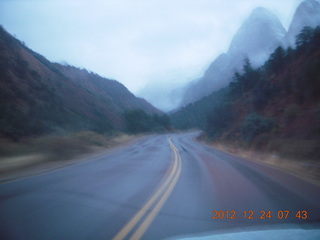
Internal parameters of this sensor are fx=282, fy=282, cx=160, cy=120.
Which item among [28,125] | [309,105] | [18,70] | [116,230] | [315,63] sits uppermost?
[18,70]

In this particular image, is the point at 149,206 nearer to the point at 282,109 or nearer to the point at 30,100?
the point at 282,109

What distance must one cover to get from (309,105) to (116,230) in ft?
76.7

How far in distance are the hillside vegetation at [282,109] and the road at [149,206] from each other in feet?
25.8

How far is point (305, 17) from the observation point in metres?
45.9

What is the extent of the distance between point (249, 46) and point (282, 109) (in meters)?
56.4

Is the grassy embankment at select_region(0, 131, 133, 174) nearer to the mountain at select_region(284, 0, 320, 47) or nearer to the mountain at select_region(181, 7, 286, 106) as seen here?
the mountain at select_region(284, 0, 320, 47)

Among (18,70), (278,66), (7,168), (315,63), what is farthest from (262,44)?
(7,168)

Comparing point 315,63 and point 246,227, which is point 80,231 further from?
point 315,63

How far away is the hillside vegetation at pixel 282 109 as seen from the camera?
18.1 metres

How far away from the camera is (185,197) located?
744 cm

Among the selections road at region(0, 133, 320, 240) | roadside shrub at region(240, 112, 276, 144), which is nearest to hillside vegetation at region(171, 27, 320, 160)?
roadside shrub at region(240, 112, 276, 144)

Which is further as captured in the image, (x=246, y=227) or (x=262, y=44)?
(x=262, y=44)
